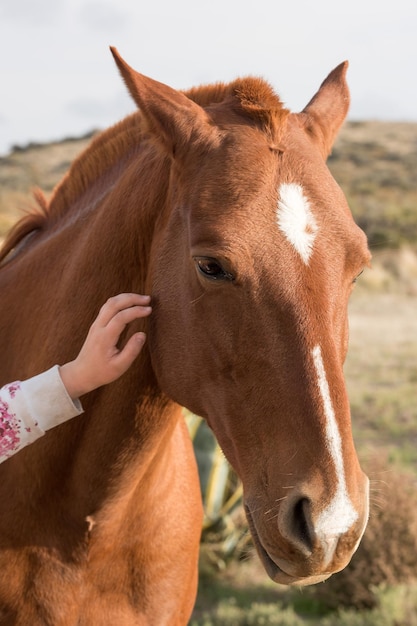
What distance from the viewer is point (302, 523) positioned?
185 centimetres

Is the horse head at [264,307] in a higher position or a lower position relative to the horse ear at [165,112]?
lower

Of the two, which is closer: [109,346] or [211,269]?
[211,269]

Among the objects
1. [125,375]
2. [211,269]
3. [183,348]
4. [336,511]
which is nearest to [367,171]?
[125,375]

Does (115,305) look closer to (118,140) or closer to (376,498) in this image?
(118,140)

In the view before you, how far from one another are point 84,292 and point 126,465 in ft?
1.84

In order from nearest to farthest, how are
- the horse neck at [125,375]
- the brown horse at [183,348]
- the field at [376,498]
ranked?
the brown horse at [183,348]
the horse neck at [125,375]
the field at [376,498]

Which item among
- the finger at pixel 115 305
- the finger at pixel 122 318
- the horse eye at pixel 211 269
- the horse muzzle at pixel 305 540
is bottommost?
the horse muzzle at pixel 305 540

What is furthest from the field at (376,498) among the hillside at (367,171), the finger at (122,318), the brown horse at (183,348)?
the hillside at (367,171)

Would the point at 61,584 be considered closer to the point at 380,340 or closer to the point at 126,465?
the point at 126,465

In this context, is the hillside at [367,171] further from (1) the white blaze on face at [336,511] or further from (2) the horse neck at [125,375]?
(1) the white blaze on face at [336,511]

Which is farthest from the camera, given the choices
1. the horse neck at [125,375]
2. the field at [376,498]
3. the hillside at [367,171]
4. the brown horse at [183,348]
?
the hillside at [367,171]

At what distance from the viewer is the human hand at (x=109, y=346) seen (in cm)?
218

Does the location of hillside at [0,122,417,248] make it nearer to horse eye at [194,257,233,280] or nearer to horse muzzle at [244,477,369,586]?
horse eye at [194,257,233,280]

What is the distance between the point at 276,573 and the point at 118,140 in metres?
1.58
